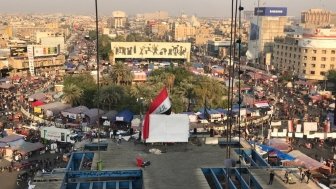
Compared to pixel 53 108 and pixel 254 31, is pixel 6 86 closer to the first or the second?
pixel 53 108

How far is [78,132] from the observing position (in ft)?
108

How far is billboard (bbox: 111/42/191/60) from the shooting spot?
8431 cm

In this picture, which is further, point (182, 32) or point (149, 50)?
point (182, 32)

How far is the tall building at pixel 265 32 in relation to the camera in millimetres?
87000

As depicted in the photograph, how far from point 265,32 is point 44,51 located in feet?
176

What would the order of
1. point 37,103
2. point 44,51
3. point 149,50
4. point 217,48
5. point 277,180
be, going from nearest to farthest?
point 277,180 < point 37,103 < point 44,51 < point 149,50 < point 217,48

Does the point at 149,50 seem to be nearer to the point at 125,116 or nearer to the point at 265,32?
the point at 265,32

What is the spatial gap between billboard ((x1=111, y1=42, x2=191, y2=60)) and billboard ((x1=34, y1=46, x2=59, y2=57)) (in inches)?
450

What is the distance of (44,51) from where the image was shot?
77688 millimetres

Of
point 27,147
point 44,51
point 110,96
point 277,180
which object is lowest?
point 27,147

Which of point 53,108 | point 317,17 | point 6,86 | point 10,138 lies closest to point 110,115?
point 53,108

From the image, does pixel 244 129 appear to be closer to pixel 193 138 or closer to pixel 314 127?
pixel 314 127

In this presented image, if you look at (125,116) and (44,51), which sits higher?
(44,51)

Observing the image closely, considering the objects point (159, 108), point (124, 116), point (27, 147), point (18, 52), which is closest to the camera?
point (159, 108)
